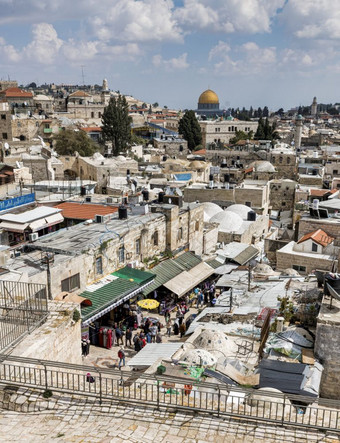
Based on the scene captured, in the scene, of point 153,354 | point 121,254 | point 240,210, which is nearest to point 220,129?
point 240,210

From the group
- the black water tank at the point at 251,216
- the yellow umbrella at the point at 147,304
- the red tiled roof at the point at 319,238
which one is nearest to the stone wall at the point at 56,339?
the yellow umbrella at the point at 147,304

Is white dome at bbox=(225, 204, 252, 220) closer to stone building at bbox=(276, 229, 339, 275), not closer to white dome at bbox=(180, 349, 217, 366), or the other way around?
stone building at bbox=(276, 229, 339, 275)

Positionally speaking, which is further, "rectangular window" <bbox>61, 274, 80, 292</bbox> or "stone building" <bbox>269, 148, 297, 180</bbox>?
"stone building" <bbox>269, 148, 297, 180</bbox>

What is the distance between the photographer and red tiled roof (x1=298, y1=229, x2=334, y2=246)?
22750 mm

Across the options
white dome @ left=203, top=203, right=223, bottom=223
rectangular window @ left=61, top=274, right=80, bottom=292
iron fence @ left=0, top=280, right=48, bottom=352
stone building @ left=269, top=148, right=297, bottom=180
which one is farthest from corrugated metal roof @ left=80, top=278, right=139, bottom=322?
stone building @ left=269, top=148, right=297, bottom=180

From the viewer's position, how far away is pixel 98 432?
6.27 meters

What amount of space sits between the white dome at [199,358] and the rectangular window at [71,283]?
244 inches

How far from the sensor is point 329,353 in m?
10.9

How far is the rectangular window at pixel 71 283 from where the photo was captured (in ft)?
50.5

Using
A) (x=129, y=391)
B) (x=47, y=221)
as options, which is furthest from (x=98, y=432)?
(x=47, y=221)

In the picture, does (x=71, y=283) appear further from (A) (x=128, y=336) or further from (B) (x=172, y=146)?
(B) (x=172, y=146)

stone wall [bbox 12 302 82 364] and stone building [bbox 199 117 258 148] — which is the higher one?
stone building [bbox 199 117 258 148]

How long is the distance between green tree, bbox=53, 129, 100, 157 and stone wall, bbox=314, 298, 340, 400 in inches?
1656

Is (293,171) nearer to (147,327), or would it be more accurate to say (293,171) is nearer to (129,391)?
(147,327)
